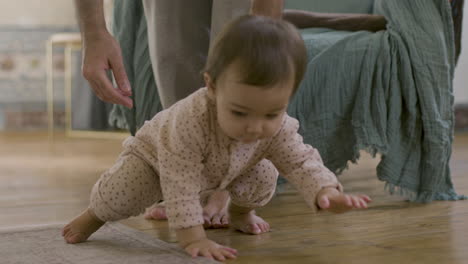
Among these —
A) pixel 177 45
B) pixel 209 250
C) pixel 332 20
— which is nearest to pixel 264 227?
pixel 209 250

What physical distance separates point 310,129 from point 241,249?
22.4 inches

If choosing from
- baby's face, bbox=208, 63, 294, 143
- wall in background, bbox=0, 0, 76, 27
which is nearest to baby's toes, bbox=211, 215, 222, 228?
baby's face, bbox=208, 63, 294, 143

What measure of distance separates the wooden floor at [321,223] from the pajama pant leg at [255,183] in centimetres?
8

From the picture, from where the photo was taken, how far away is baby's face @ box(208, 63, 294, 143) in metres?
0.97

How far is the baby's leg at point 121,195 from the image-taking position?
1147mm

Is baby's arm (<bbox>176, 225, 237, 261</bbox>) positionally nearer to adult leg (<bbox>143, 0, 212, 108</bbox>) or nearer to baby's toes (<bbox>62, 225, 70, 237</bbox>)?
baby's toes (<bbox>62, 225, 70, 237</bbox>)

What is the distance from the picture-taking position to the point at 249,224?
127 centimetres

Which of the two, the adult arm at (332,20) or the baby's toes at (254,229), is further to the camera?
the adult arm at (332,20)

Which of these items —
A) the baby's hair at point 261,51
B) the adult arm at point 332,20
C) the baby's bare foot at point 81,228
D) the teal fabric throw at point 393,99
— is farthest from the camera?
the adult arm at point 332,20

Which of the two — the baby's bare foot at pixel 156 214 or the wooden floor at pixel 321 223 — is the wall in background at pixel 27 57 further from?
the baby's bare foot at pixel 156 214

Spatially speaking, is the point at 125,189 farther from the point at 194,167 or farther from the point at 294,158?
the point at 294,158

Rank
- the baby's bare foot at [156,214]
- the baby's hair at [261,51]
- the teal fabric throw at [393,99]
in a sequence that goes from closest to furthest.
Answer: the baby's hair at [261,51] → the baby's bare foot at [156,214] → the teal fabric throw at [393,99]

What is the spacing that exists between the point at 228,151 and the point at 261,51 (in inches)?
8.8

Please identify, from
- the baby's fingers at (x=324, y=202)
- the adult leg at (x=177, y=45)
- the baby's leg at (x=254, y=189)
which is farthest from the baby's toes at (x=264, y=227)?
the adult leg at (x=177, y=45)
